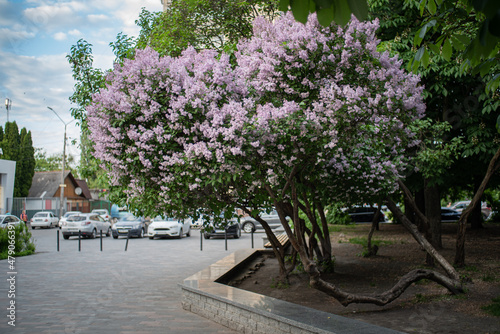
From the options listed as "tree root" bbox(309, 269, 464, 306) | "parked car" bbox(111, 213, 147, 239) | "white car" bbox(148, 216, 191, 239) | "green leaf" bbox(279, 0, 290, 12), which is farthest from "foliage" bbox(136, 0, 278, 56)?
"parked car" bbox(111, 213, 147, 239)

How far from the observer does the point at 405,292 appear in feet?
27.7

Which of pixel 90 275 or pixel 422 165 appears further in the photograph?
pixel 90 275

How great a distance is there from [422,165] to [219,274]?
19.1ft

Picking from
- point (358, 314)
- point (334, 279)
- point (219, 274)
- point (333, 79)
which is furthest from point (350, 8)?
point (334, 279)

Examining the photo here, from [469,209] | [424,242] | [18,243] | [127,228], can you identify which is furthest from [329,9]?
[127,228]

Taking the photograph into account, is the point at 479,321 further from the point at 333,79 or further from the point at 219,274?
the point at 219,274

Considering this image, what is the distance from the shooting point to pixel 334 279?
9859 millimetres

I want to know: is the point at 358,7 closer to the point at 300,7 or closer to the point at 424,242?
the point at 300,7

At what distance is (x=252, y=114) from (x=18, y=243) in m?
13.8

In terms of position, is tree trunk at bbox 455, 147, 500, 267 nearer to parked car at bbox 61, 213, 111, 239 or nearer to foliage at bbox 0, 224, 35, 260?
foliage at bbox 0, 224, 35, 260

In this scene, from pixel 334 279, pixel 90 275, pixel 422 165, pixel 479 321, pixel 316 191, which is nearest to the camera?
pixel 479 321

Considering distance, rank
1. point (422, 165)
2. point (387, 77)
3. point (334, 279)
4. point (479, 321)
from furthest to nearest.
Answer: point (422, 165)
point (334, 279)
point (387, 77)
point (479, 321)

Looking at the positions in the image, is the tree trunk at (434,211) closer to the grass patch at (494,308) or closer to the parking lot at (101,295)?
the grass patch at (494,308)

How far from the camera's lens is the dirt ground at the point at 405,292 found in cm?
618
